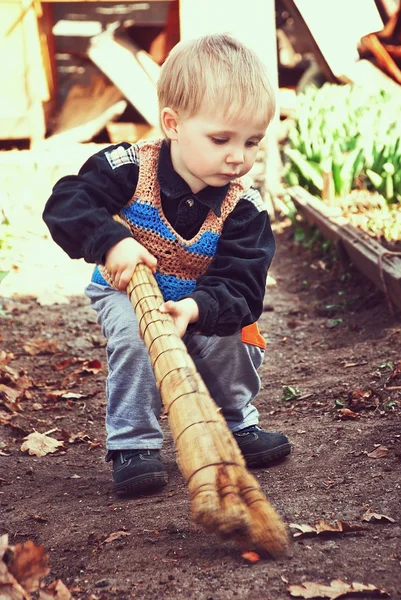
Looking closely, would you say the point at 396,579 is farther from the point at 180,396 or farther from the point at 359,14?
the point at 359,14

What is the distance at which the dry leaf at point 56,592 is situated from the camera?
5.69 feet

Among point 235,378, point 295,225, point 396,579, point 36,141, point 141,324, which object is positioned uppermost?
point 141,324

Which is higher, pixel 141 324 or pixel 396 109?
pixel 141 324

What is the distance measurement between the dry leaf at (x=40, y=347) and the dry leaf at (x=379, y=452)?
6.75 feet

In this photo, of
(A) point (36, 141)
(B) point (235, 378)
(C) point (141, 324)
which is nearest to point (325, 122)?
(A) point (36, 141)

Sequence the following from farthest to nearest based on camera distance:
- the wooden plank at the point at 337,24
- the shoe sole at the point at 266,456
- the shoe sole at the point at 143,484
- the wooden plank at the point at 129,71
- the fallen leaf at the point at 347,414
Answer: the wooden plank at the point at 337,24, the wooden plank at the point at 129,71, the fallen leaf at the point at 347,414, the shoe sole at the point at 266,456, the shoe sole at the point at 143,484

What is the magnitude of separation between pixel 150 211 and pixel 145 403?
1.99 ft

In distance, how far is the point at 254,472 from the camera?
2727 millimetres

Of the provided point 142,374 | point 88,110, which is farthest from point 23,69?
point 142,374

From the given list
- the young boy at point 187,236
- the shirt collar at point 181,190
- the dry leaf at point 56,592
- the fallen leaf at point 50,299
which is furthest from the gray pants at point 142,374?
the fallen leaf at point 50,299

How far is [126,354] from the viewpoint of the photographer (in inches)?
102

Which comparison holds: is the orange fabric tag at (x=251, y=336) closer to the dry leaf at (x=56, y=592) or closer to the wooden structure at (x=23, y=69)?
the dry leaf at (x=56, y=592)

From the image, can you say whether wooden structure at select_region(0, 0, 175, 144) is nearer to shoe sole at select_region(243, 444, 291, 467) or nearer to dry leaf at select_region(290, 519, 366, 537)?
shoe sole at select_region(243, 444, 291, 467)

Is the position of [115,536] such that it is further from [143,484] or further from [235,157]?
[235,157]
